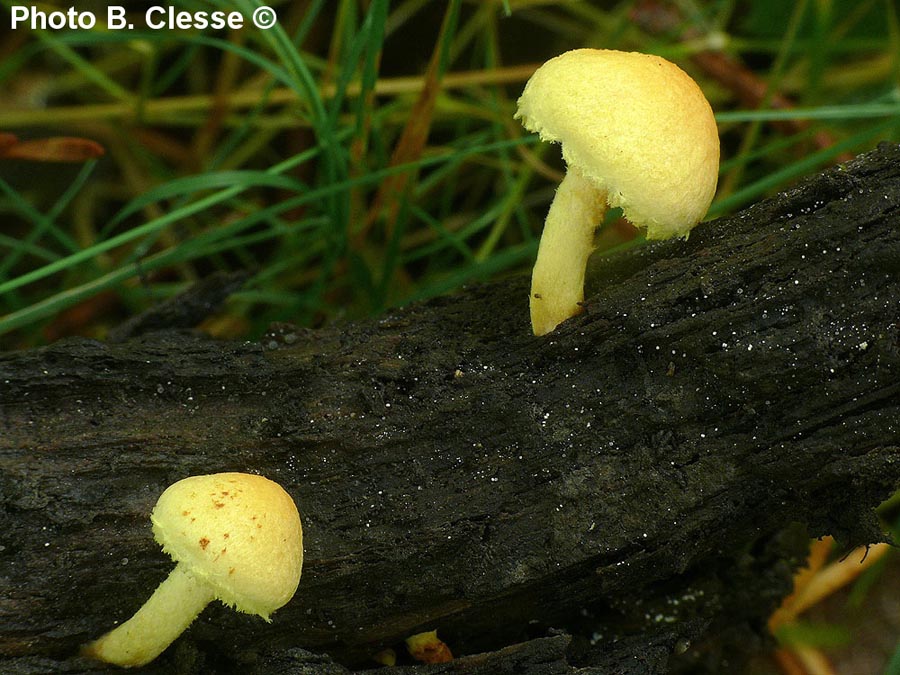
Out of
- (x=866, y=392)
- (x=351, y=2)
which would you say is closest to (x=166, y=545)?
(x=866, y=392)

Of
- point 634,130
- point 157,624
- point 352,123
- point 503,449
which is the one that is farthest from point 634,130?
point 352,123

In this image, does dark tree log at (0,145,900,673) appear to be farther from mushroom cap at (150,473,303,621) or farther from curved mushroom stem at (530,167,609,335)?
mushroom cap at (150,473,303,621)

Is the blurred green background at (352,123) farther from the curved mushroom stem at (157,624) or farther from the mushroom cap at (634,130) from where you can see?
the curved mushroom stem at (157,624)

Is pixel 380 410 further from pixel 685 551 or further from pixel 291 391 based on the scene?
pixel 685 551

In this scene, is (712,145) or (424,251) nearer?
(712,145)

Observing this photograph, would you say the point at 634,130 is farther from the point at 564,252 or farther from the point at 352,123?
the point at 352,123

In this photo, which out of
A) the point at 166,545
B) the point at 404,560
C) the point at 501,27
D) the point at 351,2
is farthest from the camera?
the point at 501,27
